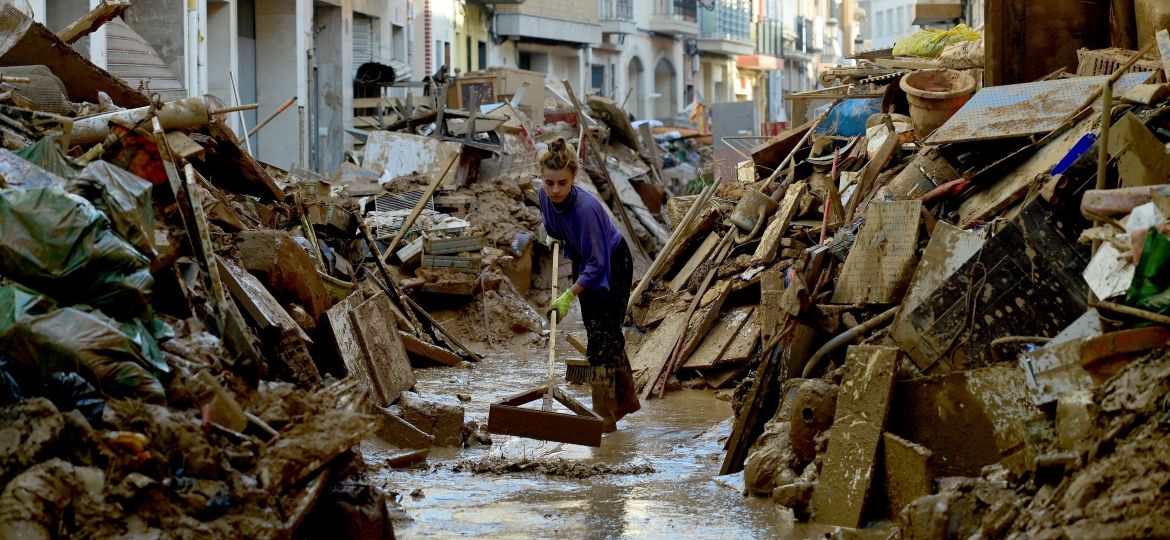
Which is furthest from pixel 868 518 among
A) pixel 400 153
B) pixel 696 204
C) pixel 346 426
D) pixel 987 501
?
pixel 400 153

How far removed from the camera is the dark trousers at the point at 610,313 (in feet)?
24.2

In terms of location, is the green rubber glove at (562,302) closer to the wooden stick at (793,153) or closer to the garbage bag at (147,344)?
the garbage bag at (147,344)

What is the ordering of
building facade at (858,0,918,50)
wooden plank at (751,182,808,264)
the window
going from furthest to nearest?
building facade at (858,0,918,50) → the window → wooden plank at (751,182,808,264)

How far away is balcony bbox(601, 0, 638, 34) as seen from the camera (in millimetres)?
45438

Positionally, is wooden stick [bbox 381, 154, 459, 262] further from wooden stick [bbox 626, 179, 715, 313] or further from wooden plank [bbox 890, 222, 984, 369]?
wooden plank [bbox 890, 222, 984, 369]

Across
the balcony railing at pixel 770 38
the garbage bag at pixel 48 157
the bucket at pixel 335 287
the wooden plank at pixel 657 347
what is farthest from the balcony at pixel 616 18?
the garbage bag at pixel 48 157

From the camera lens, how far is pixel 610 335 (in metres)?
7.48

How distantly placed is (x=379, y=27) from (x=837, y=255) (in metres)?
18.6

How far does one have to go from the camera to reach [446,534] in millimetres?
5418

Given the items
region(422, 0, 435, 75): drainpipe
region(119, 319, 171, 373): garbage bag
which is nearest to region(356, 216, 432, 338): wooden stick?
region(119, 319, 171, 373): garbage bag

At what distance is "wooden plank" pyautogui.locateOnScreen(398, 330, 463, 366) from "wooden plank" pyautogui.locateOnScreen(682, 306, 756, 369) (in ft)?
6.88

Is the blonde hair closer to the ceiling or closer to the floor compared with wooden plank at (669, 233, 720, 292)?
closer to the ceiling

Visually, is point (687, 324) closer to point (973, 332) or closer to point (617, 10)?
point (973, 332)

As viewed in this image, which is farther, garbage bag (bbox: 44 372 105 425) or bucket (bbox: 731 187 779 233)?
bucket (bbox: 731 187 779 233)
